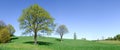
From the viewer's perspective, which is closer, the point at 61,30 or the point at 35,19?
the point at 35,19

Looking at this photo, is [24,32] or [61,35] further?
[61,35]

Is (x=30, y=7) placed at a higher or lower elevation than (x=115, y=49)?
higher

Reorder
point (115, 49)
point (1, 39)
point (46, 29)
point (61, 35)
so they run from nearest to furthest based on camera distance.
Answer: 1. point (115, 49)
2. point (46, 29)
3. point (1, 39)
4. point (61, 35)

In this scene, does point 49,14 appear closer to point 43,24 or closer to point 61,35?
point 43,24

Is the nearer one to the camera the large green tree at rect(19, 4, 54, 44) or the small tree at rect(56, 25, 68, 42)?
the large green tree at rect(19, 4, 54, 44)

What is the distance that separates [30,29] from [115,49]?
28.2 m

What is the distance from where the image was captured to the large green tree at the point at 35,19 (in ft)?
188

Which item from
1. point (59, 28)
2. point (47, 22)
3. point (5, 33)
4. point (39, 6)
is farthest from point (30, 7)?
point (59, 28)

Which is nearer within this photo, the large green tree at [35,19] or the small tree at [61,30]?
the large green tree at [35,19]

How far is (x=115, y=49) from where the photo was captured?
3497cm

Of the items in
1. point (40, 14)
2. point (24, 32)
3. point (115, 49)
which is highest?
point (40, 14)

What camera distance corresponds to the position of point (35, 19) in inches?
2277

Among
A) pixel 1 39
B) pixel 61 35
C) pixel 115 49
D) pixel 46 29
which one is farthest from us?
pixel 61 35

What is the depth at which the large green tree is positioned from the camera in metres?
57.2
